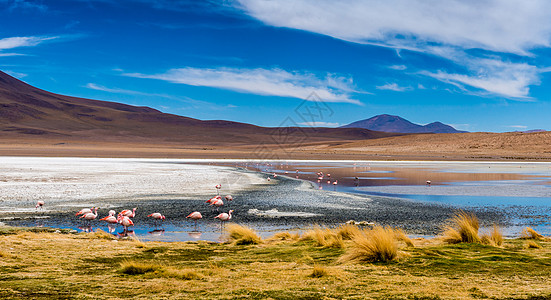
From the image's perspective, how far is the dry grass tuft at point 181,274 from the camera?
228 inches

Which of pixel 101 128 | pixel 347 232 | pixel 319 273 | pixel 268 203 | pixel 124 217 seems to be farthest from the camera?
pixel 101 128

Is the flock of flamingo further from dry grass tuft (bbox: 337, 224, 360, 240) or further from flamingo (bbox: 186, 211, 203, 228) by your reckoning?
dry grass tuft (bbox: 337, 224, 360, 240)

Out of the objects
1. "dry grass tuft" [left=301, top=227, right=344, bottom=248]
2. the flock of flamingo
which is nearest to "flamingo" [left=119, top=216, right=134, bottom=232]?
the flock of flamingo

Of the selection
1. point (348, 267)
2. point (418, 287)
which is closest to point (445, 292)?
point (418, 287)

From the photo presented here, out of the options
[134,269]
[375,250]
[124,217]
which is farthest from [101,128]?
[375,250]

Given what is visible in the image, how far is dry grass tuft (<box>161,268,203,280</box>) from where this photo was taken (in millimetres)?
5797

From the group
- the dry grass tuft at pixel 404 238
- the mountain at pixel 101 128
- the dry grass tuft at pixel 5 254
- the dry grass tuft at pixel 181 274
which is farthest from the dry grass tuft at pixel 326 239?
the mountain at pixel 101 128

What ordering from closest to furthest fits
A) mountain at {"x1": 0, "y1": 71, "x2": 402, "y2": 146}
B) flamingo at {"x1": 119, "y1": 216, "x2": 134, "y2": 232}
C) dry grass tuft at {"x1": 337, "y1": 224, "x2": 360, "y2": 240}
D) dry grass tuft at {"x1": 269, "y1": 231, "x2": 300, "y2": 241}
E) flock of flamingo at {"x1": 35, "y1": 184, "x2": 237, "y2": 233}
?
dry grass tuft at {"x1": 337, "y1": 224, "x2": 360, "y2": 240} → dry grass tuft at {"x1": 269, "y1": 231, "x2": 300, "y2": 241} → flamingo at {"x1": 119, "y1": 216, "x2": 134, "y2": 232} → flock of flamingo at {"x1": 35, "y1": 184, "x2": 237, "y2": 233} → mountain at {"x1": 0, "y1": 71, "x2": 402, "y2": 146}

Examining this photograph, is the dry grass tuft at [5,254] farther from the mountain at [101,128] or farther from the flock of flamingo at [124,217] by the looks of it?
the mountain at [101,128]

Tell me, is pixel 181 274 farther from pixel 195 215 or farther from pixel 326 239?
pixel 195 215

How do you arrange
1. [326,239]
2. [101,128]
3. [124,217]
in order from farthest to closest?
[101,128] → [124,217] → [326,239]

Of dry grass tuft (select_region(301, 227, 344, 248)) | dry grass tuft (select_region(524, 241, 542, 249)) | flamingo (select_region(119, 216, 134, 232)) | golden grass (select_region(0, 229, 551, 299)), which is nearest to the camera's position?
golden grass (select_region(0, 229, 551, 299))

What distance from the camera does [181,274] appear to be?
19.3 feet

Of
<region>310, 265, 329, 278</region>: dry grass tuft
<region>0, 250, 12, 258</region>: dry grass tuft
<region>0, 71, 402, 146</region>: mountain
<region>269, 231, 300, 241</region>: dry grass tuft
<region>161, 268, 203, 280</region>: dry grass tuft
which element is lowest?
<region>269, 231, 300, 241</region>: dry grass tuft
